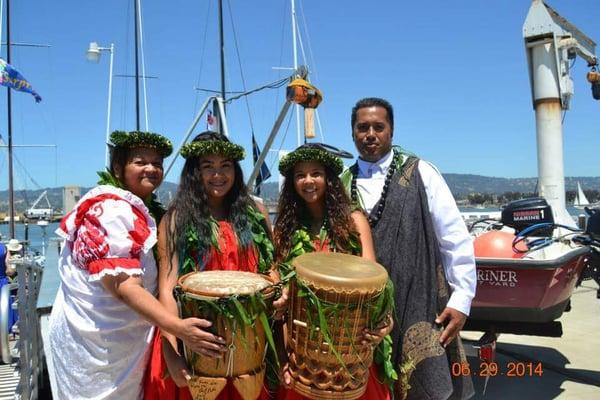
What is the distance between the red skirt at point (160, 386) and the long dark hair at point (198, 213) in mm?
404

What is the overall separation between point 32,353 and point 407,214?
96.7 inches

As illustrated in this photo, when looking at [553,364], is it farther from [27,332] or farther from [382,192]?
[27,332]

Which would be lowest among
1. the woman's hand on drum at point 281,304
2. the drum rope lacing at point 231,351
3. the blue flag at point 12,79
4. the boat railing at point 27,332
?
the boat railing at point 27,332

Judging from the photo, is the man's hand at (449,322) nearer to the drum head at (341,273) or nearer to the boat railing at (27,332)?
the drum head at (341,273)

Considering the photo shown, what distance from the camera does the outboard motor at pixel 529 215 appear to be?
4.55 metres

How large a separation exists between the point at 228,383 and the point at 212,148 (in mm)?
997

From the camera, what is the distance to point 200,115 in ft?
34.6

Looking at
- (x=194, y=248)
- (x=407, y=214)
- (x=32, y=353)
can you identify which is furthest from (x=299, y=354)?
(x=32, y=353)

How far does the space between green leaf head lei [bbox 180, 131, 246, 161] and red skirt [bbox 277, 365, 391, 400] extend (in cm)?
106

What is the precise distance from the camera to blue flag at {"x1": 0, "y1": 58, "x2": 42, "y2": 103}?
1324cm

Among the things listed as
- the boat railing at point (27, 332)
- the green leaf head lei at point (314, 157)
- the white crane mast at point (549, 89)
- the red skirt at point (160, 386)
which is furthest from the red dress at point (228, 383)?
the white crane mast at point (549, 89)

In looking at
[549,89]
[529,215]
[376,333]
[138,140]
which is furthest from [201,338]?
[549,89]

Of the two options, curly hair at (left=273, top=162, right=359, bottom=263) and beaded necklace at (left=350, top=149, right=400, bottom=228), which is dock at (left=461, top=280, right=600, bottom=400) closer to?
beaded necklace at (left=350, top=149, right=400, bottom=228)

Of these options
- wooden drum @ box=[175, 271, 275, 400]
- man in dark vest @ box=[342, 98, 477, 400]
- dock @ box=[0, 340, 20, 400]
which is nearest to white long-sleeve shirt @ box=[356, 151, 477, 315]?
man in dark vest @ box=[342, 98, 477, 400]
